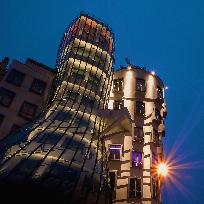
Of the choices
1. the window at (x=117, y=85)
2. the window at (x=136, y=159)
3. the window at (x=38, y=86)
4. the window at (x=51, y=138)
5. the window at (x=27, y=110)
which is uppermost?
the window at (x=117, y=85)

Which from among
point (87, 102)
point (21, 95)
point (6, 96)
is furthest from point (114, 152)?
point (6, 96)

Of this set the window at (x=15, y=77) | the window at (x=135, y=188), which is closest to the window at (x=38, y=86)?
the window at (x=15, y=77)

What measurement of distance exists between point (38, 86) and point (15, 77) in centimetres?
319

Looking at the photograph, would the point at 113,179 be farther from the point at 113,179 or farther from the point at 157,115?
the point at 157,115

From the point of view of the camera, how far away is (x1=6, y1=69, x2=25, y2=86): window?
43.1 metres

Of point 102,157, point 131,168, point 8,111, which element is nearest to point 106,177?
point 102,157

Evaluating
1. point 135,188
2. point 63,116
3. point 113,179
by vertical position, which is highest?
point 63,116

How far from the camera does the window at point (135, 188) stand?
34.5 meters

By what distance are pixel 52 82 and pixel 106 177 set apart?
64.2ft

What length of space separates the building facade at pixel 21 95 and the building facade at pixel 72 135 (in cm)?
306

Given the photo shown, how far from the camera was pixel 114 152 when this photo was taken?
38062 millimetres

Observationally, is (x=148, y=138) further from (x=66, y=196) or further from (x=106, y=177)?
(x=66, y=196)

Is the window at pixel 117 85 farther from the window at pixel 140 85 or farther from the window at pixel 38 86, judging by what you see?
the window at pixel 38 86

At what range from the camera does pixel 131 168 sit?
3638 cm
